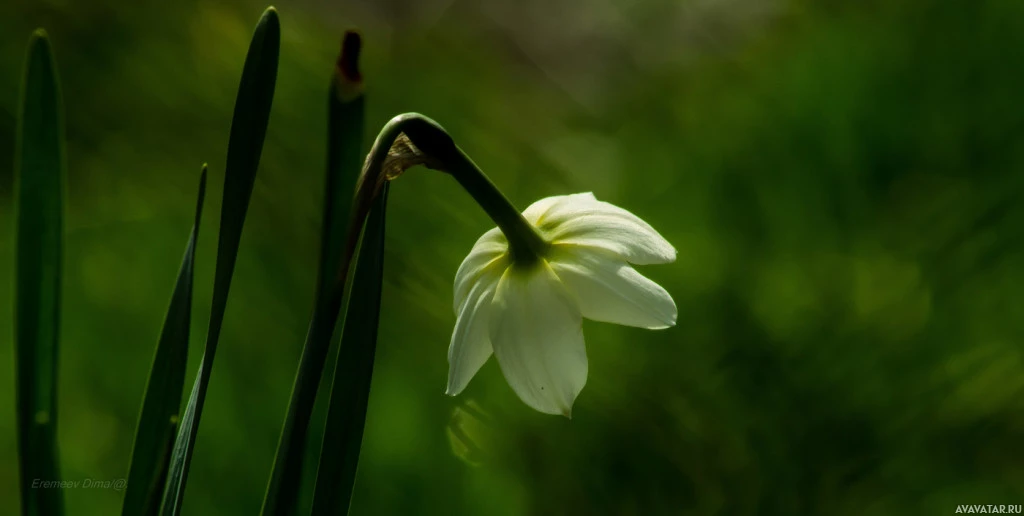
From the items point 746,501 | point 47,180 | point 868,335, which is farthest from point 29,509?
point 868,335

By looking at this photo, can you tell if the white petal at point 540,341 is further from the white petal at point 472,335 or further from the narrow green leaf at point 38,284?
the narrow green leaf at point 38,284

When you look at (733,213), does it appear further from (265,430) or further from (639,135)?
(265,430)

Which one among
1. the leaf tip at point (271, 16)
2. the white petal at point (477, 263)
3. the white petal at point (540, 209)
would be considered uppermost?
the leaf tip at point (271, 16)

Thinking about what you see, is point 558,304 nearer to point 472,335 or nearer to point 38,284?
point 472,335

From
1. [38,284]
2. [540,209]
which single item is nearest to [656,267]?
[540,209]

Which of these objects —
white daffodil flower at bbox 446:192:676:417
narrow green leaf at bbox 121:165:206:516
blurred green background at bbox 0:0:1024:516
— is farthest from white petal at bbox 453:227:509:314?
blurred green background at bbox 0:0:1024:516

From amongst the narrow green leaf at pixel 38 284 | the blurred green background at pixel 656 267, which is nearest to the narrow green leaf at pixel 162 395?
the narrow green leaf at pixel 38 284
